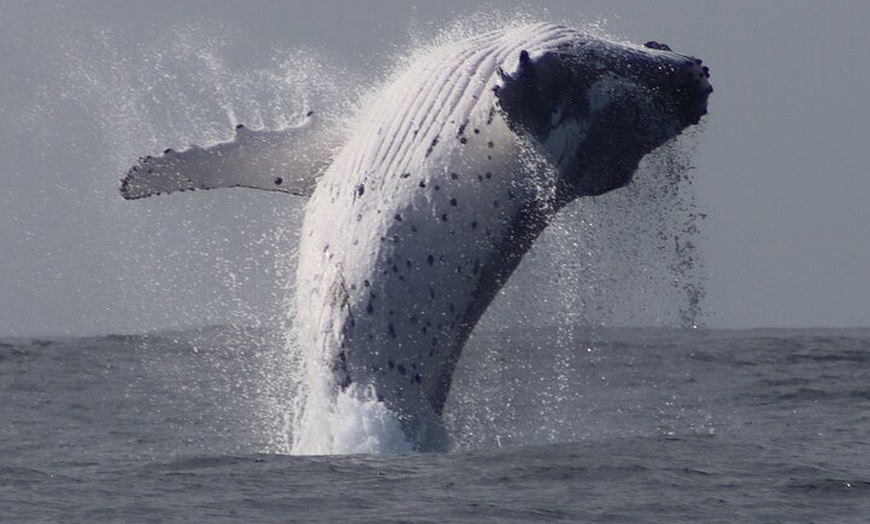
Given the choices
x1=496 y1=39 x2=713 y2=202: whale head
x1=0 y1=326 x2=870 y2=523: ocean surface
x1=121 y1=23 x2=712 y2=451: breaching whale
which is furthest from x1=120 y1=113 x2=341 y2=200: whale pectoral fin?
x1=496 y1=39 x2=713 y2=202: whale head

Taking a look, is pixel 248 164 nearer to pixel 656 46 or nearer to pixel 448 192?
pixel 448 192

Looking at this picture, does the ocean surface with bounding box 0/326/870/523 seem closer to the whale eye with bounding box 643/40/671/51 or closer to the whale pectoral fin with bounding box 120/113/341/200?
the whale pectoral fin with bounding box 120/113/341/200

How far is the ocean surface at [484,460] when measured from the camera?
783cm

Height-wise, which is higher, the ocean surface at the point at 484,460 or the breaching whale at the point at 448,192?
the breaching whale at the point at 448,192

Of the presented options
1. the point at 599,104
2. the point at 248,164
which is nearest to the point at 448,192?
the point at 599,104

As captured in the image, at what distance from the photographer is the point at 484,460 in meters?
9.23

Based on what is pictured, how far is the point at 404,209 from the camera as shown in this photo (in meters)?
9.24

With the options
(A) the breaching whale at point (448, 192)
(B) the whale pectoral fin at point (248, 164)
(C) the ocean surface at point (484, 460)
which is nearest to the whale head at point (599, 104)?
(A) the breaching whale at point (448, 192)

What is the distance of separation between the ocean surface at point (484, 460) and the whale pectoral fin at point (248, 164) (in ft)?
3.95

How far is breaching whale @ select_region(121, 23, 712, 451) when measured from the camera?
361 inches

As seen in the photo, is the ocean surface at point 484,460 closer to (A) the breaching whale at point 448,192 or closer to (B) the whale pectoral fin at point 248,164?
(A) the breaching whale at point 448,192

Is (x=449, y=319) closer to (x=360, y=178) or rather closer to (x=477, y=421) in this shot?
(x=360, y=178)

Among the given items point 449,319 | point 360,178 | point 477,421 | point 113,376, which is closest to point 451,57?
point 360,178

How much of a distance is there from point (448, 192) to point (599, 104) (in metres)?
1.11
